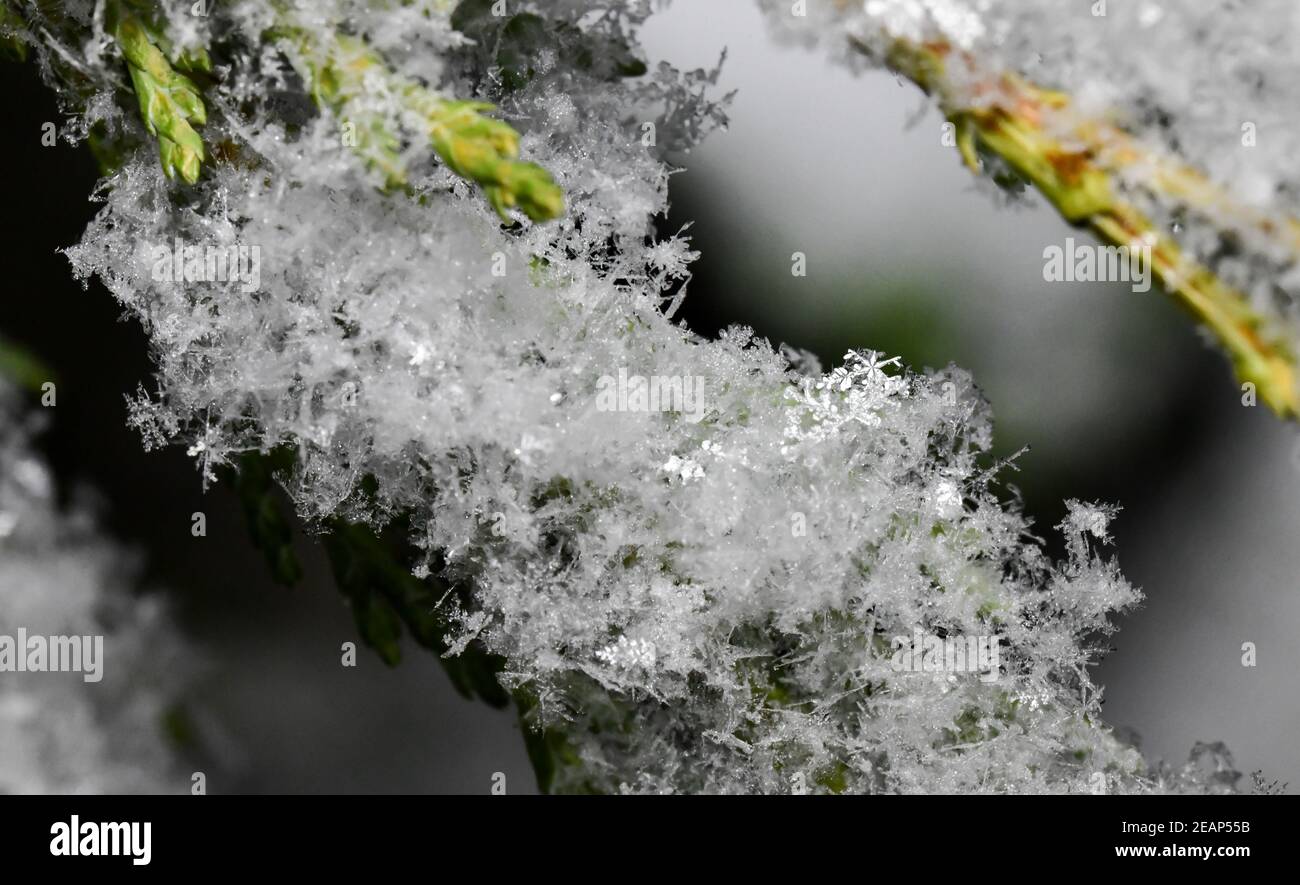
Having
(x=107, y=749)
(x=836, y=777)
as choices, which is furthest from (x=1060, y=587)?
(x=107, y=749)

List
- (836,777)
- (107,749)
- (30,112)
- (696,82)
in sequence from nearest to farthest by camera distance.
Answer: (836,777) < (696,82) < (30,112) < (107,749)

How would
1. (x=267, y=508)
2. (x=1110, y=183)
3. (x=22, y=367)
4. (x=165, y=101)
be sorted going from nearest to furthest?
(x=1110, y=183)
(x=165, y=101)
(x=267, y=508)
(x=22, y=367)

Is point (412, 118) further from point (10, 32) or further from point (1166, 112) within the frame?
point (1166, 112)

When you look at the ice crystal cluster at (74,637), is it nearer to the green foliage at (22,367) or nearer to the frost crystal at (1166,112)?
the green foliage at (22,367)

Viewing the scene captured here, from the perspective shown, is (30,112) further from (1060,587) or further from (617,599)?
(1060,587)

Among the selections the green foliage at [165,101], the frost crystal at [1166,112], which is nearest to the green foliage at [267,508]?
the green foliage at [165,101]

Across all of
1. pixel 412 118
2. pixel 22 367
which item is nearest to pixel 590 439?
pixel 412 118
